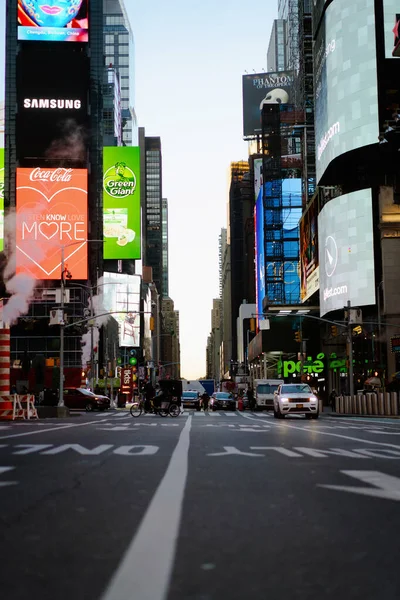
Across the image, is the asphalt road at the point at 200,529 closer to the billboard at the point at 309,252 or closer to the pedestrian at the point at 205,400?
the pedestrian at the point at 205,400

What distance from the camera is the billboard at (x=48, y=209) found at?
333 feet

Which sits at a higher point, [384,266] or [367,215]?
[367,215]

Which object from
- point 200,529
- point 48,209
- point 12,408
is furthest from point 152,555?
point 48,209

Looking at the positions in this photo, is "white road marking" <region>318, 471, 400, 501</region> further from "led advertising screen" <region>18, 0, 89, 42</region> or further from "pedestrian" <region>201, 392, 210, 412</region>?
"led advertising screen" <region>18, 0, 89, 42</region>

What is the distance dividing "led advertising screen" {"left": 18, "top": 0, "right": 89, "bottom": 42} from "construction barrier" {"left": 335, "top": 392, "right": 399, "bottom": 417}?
74.2 m

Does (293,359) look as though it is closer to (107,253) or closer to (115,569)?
(107,253)

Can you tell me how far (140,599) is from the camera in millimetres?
3232

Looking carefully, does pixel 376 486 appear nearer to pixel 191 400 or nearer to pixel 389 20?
pixel 191 400

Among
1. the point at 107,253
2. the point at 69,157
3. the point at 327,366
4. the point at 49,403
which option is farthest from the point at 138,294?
the point at 49,403

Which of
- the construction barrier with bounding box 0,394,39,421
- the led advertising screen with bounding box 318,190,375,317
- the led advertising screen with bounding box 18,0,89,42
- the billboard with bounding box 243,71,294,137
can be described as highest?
the billboard with bounding box 243,71,294,137

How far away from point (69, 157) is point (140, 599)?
4281 inches

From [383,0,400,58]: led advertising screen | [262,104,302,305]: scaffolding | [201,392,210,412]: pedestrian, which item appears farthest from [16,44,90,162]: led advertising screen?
[201,392,210,412]: pedestrian

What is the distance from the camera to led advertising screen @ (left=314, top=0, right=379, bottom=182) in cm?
6731

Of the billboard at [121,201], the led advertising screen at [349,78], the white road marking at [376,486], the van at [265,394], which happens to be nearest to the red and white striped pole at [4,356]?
the van at [265,394]
